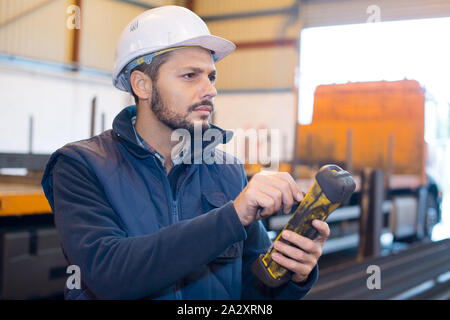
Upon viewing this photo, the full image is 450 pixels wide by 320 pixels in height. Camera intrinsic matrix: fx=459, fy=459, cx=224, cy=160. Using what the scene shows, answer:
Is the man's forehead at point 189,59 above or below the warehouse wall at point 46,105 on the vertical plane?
below

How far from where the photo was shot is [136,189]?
107 cm

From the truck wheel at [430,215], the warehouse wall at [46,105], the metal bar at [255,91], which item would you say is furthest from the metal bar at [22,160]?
the metal bar at [255,91]

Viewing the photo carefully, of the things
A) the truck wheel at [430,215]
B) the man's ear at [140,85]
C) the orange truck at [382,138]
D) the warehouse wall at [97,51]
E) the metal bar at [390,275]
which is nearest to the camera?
the man's ear at [140,85]

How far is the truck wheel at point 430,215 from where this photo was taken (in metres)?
5.48

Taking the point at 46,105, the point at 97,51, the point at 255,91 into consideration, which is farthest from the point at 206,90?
the point at 255,91

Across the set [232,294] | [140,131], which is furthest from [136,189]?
[232,294]

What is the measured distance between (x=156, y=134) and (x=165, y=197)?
24 centimetres

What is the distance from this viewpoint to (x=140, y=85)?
4.15 feet

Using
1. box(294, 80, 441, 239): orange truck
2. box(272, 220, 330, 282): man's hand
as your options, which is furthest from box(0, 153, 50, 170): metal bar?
box(294, 80, 441, 239): orange truck

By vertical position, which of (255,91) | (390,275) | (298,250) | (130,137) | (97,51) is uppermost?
Answer: (97,51)

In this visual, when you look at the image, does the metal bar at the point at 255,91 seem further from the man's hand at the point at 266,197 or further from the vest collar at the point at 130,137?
the man's hand at the point at 266,197

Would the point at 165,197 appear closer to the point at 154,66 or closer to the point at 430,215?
the point at 154,66

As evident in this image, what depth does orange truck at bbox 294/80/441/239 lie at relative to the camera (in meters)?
4.75
